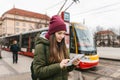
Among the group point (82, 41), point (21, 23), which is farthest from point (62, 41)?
point (21, 23)

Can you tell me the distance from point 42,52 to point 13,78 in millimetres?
6156

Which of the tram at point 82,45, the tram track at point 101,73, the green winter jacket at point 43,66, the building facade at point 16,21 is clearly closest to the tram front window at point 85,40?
the tram at point 82,45

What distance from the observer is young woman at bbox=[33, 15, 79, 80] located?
6.51 feet

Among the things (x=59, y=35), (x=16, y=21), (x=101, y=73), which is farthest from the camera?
(x=16, y=21)

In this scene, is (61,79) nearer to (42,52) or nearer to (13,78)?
(42,52)

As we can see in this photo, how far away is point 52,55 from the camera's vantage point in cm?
207

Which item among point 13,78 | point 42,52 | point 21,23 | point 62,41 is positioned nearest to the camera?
point 42,52

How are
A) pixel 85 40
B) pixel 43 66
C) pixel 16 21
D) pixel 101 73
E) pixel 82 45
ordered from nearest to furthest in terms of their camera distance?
pixel 43 66
pixel 101 73
pixel 82 45
pixel 85 40
pixel 16 21

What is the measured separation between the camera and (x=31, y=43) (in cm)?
1648

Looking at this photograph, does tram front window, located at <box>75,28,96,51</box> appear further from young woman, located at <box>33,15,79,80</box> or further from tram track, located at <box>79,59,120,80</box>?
young woman, located at <box>33,15,79,80</box>

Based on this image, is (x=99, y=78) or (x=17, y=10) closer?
(x=99, y=78)

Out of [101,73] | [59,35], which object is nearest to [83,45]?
[101,73]

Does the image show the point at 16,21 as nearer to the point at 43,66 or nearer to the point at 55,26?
the point at 55,26

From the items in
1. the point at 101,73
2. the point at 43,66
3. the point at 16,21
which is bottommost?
the point at 101,73
